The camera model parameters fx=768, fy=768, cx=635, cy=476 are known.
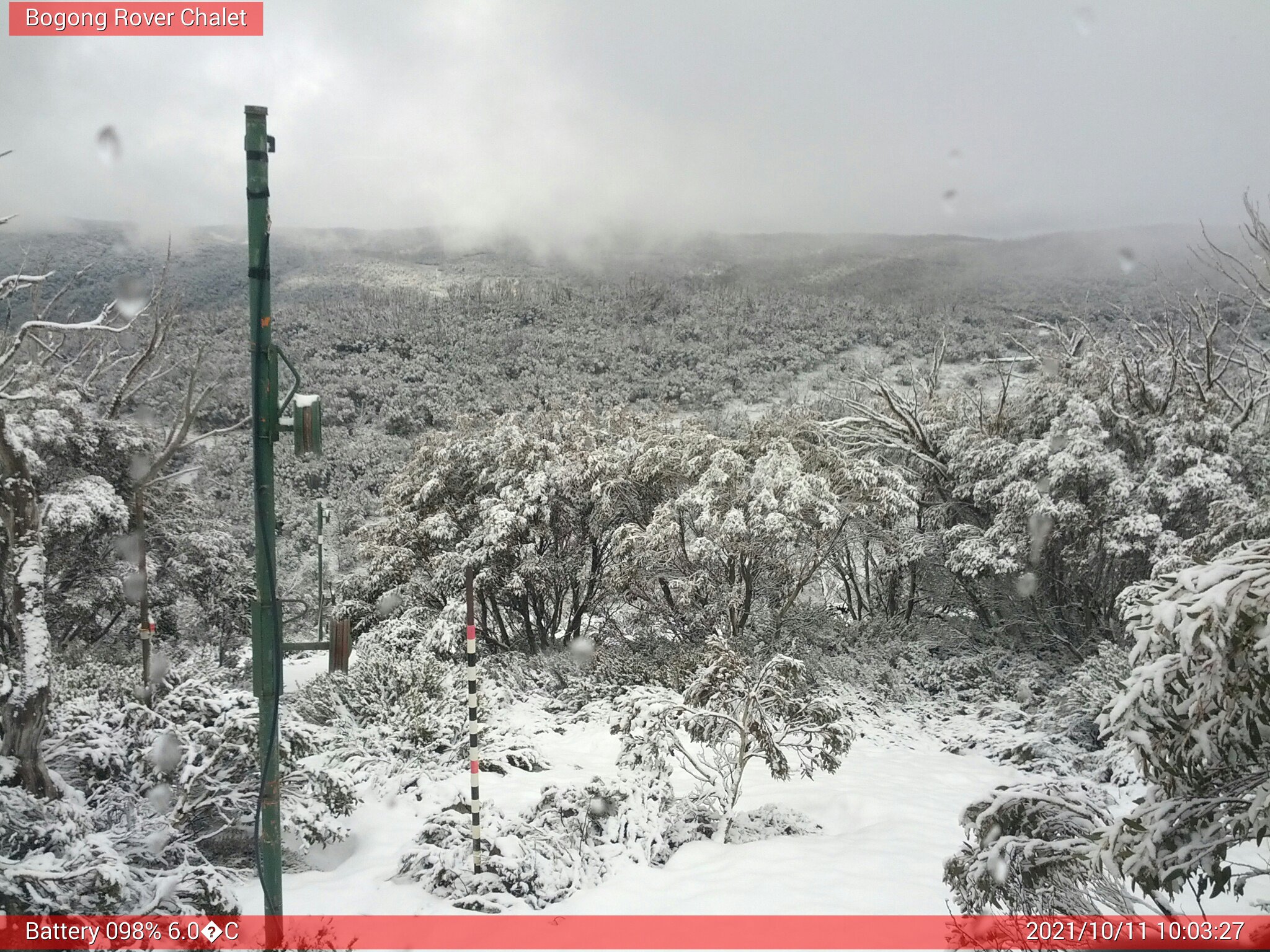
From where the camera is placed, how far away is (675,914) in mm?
4688

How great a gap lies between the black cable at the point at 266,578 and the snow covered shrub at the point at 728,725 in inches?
132

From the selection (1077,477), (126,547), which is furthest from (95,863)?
(1077,477)

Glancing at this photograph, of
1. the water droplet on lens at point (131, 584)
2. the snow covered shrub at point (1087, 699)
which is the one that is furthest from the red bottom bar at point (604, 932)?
the water droplet on lens at point (131, 584)

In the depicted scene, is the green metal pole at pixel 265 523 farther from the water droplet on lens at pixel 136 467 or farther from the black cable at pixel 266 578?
the water droplet on lens at pixel 136 467

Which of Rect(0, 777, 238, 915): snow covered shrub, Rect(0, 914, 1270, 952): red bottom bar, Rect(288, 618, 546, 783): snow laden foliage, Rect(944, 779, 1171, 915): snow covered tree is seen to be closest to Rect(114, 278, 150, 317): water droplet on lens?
Rect(0, 777, 238, 915): snow covered shrub

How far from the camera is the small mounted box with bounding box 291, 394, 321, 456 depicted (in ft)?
10.6

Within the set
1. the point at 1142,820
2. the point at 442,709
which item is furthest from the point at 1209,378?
the point at 442,709

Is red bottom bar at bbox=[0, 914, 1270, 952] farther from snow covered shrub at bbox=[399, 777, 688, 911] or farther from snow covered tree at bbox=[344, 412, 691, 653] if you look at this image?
snow covered tree at bbox=[344, 412, 691, 653]

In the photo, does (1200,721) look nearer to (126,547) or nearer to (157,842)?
(157,842)

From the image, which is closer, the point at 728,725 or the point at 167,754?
the point at 167,754

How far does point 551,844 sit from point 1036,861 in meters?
3.39

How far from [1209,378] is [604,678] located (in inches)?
360

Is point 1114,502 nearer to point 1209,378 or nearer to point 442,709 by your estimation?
point 1209,378

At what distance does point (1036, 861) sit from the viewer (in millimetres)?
3246
